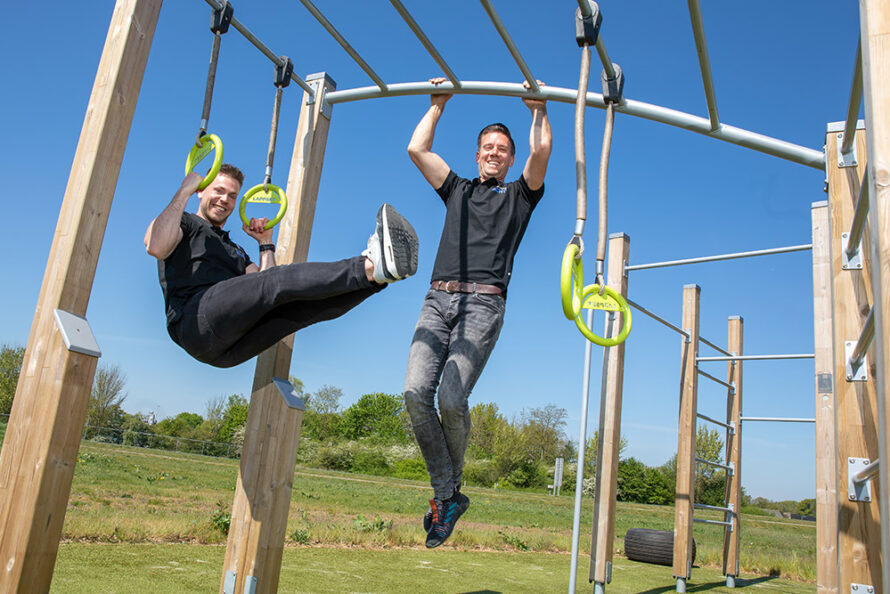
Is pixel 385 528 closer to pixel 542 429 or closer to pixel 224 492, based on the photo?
pixel 224 492

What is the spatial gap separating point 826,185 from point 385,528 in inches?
216

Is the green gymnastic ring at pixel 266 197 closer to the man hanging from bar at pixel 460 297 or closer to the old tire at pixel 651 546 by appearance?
the man hanging from bar at pixel 460 297

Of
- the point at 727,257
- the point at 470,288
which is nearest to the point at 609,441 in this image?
the point at 727,257

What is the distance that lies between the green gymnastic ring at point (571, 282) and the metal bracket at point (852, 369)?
1.02m

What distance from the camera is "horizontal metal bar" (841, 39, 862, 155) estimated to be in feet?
6.49

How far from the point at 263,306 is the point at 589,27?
1.62 m

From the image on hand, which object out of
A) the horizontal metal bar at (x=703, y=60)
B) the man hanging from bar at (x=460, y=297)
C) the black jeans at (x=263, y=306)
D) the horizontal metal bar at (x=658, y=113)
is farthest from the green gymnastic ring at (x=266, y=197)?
the horizontal metal bar at (x=703, y=60)

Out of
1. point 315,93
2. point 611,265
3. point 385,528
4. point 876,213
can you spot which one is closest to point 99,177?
point 315,93

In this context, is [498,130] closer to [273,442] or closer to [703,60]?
[703,60]

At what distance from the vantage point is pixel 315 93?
3.50 metres

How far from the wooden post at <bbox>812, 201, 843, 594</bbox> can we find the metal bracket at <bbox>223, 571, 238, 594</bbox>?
10.5 ft

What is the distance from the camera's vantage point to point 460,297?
2.90 m

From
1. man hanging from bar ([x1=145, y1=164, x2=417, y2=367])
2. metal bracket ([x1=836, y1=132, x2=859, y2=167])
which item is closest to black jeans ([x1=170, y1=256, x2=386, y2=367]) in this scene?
man hanging from bar ([x1=145, y1=164, x2=417, y2=367])

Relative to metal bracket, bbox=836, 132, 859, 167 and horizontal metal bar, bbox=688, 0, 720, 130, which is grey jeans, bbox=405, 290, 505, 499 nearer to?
horizontal metal bar, bbox=688, 0, 720, 130
